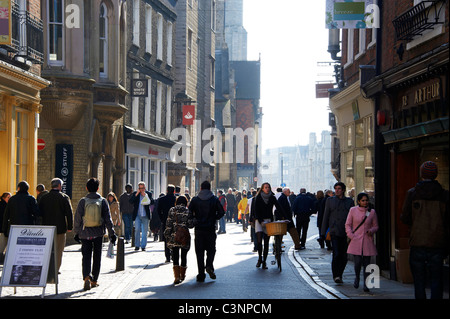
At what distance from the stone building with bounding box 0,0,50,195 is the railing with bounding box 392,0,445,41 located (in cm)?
781

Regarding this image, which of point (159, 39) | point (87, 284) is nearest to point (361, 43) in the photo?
point (87, 284)

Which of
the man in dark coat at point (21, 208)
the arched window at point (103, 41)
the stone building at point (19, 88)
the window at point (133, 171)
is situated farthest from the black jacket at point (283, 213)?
the window at point (133, 171)

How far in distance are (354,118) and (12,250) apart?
11878 millimetres

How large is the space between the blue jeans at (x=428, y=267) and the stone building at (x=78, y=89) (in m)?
16.4

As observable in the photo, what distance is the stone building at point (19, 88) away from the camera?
18.8 m

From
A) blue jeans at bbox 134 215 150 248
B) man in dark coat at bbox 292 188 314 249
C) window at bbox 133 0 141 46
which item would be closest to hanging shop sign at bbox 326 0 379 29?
blue jeans at bbox 134 215 150 248

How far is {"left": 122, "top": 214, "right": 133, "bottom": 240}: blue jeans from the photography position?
24.9 m

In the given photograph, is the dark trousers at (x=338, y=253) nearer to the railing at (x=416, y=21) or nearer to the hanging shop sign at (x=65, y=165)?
the railing at (x=416, y=21)

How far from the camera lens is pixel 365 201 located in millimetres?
14180

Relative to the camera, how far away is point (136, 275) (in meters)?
16.4

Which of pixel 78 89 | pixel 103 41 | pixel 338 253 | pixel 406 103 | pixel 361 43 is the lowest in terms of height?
pixel 338 253

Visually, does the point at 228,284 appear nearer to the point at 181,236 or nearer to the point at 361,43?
the point at 181,236

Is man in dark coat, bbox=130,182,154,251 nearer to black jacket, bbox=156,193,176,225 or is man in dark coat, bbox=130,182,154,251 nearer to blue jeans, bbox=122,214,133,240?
blue jeans, bbox=122,214,133,240

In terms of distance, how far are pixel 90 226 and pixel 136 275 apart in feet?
9.36
